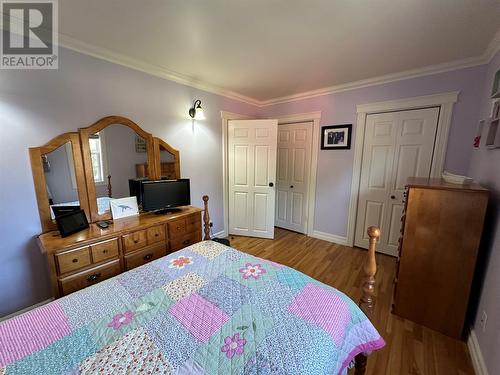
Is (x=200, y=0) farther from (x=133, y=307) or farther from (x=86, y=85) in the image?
(x=133, y=307)

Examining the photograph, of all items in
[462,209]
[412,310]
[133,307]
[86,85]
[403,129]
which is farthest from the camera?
[403,129]

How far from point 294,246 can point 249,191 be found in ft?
3.67

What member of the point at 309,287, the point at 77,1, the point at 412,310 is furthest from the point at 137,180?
the point at 412,310

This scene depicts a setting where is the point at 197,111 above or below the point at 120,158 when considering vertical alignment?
above

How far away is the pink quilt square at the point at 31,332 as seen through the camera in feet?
2.68

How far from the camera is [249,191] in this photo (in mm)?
3453

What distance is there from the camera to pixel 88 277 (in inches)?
66.1

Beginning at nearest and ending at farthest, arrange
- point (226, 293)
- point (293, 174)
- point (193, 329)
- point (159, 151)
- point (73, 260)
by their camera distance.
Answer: point (193, 329)
point (226, 293)
point (73, 260)
point (159, 151)
point (293, 174)

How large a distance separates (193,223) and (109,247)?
0.88 meters

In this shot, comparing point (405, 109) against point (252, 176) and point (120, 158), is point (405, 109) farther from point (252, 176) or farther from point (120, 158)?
point (120, 158)

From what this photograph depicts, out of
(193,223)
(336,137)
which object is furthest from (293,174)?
(193,223)

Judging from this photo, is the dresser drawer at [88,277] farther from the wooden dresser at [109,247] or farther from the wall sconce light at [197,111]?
the wall sconce light at [197,111]

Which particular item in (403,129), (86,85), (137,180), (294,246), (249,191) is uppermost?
(86,85)

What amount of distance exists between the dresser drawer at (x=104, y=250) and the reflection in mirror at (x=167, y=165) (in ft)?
3.28
